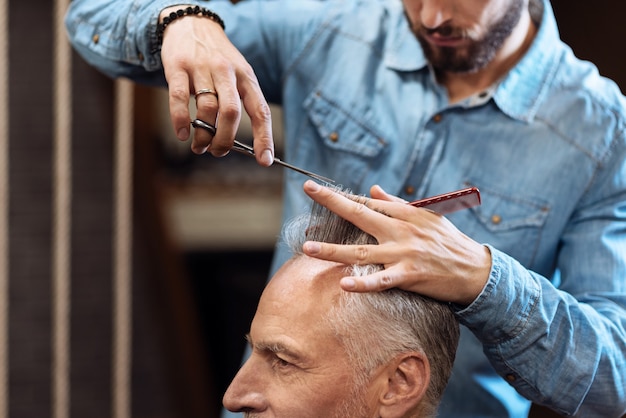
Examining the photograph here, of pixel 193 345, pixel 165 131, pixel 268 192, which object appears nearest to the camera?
pixel 193 345

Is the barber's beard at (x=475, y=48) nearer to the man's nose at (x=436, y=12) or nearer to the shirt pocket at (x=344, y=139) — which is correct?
the man's nose at (x=436, y=12)

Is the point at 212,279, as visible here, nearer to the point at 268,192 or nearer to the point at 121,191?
the point at 268,192

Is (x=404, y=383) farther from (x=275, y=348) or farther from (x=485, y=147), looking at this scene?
(x=485, y=147)

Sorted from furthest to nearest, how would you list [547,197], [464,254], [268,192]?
1. [268,192]
2. [547,197]
3. [464,254]

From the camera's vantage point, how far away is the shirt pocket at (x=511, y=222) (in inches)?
83.0

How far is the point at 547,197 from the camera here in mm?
2092

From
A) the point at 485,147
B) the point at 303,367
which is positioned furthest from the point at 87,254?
the point at 303,367

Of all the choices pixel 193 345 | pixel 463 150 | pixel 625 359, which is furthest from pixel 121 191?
pixel 625 359

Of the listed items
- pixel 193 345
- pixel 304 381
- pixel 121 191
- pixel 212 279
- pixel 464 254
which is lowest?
pixel 212 279

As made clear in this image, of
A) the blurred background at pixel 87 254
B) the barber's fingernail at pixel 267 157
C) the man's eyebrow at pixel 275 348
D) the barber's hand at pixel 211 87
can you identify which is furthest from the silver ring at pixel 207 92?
the blurred background at pixel 87 254

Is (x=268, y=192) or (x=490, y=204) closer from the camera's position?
(x=490, y=204)

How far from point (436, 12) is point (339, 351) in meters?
0.76

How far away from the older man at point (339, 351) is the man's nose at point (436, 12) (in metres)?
0.50

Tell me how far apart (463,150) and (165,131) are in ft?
13.2
